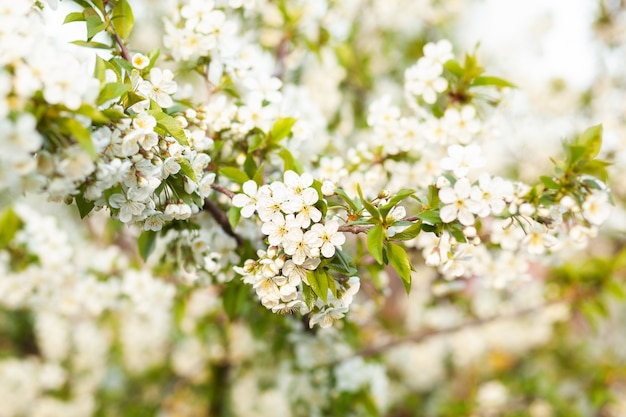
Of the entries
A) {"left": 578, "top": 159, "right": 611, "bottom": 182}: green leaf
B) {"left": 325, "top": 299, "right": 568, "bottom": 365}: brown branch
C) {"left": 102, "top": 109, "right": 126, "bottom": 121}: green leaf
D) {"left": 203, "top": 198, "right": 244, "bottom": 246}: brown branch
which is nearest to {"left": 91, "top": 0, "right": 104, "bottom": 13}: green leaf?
{"left": 102, "top": 109, "right": 126, "bottom": 121}: green leaf

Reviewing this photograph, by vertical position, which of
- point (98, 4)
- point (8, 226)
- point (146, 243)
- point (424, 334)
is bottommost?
point (424, 334)

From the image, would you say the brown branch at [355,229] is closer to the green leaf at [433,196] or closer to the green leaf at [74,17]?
the green leaf at [433,196]

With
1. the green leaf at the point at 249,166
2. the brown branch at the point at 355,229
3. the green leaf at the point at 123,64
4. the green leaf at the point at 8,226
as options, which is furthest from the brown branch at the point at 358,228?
the green leaf at the point at 8,226

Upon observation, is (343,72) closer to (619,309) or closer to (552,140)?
(552,140)

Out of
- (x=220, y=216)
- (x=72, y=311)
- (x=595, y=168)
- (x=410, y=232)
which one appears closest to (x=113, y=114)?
(x=220, y=216)

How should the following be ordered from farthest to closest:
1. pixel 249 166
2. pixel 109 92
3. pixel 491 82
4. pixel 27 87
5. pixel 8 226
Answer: pixel 8 226
pixel 491 82
pixel 249 166
pixel 109 92
pixel 27 87

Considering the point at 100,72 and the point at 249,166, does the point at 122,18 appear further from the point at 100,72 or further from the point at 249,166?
the point at 249,166
